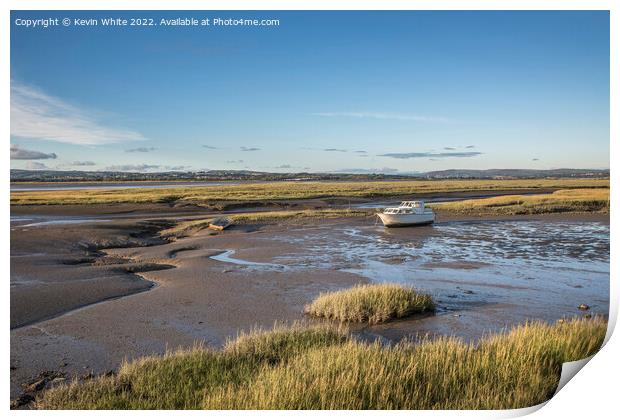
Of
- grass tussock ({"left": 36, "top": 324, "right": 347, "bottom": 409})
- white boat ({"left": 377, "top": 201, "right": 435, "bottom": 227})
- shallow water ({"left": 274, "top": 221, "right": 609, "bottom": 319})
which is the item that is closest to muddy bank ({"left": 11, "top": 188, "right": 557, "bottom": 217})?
white boat ({"left": 377, "top": 201, "right": 435, "bottom": 227})

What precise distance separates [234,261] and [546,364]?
12.9 metres

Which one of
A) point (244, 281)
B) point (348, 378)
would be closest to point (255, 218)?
point (244, 281)

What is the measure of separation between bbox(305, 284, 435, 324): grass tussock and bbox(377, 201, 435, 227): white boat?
1765cm

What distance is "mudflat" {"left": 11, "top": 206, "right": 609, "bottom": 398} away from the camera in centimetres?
985

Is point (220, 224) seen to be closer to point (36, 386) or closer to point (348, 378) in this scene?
point (36, 386)

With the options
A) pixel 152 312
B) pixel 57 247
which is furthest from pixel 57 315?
pixel 57 247

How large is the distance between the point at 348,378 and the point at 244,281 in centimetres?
884

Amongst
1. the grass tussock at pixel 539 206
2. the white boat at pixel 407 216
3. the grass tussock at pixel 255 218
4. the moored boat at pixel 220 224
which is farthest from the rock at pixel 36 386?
the grass tussock at pixel 539 206

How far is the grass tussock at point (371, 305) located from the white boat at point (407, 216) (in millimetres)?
17647

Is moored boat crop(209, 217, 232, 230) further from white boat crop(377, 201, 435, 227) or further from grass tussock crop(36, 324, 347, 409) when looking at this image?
grass tussock crop(36, 324, 347, 409)

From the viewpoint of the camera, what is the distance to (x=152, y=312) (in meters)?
11.4

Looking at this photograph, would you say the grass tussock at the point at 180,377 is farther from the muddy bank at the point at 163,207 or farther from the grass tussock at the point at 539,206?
the grass tussock at the point at 539,206

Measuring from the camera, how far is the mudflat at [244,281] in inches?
388
